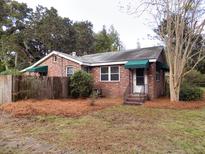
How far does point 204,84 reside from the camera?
93.9 ft

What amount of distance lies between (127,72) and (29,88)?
7.32 m

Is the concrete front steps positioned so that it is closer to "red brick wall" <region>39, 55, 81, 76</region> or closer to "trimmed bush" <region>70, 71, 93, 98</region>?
"trimmed bush" <region>70, 71, 93, 98</region>

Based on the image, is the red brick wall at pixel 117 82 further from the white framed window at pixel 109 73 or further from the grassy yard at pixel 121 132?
the grassy yard at pixel 121 132

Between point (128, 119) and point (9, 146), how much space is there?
4.96 metres

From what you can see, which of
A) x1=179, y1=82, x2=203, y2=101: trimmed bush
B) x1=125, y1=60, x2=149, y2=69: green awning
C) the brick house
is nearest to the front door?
the brick house

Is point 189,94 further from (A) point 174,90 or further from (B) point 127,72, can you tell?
(B) point 127,72

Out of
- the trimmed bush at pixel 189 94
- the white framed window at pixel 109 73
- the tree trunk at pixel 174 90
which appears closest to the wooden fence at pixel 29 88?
the white framed window at pixel 109 73

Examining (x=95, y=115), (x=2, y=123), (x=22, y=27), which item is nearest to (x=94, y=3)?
(x=95, y=115)

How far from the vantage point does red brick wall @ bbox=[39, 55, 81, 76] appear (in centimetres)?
1887

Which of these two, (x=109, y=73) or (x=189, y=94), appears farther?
(x=109, y=73)

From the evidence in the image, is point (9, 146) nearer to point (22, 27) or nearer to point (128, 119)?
point (128, 119)

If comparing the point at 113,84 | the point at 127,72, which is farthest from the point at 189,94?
the point at 113,84

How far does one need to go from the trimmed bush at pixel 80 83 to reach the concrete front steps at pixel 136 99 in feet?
10.8

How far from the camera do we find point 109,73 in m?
17.9
